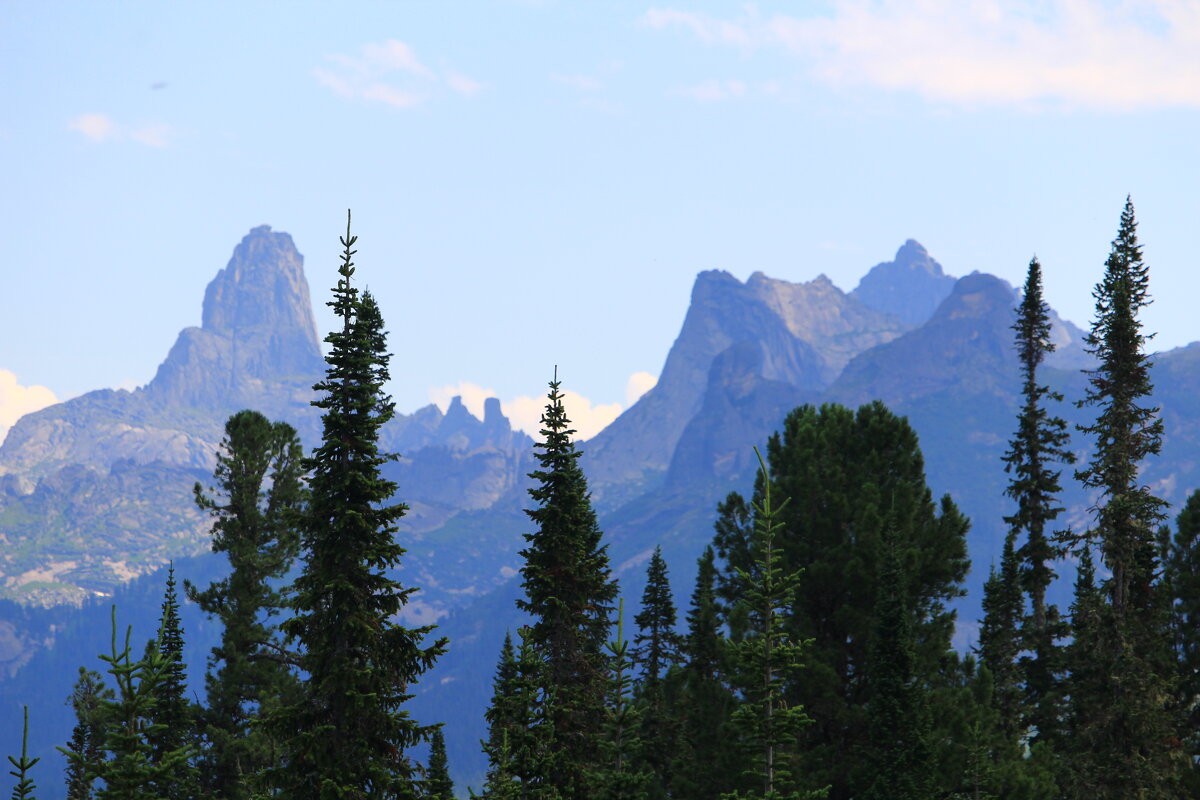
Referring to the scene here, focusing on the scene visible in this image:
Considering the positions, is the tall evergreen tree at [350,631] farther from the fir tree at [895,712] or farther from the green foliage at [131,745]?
the fir tree at [895,712]

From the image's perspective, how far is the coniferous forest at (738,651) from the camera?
2750 centimetres

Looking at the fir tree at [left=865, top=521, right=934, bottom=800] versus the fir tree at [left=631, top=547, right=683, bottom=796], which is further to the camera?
the fir tree at [left=631, top=547, right=683, bottom=796]

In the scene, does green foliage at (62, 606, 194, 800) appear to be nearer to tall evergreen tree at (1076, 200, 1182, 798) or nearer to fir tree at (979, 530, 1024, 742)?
tall evergreen tree at (1076, 200, 1182, 798)

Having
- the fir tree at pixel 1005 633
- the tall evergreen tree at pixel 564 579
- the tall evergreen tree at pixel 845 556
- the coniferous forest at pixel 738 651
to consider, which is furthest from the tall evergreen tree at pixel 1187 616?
the tall evergreen tree at pixel 564 579

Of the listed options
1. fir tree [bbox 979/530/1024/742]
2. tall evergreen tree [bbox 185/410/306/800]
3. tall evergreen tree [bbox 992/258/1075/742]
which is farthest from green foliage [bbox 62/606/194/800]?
tall evergreen tree [bbox 992/258/1075/742]

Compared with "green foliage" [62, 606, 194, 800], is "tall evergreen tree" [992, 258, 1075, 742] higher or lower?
higher

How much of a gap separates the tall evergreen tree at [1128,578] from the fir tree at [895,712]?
40.3 feet

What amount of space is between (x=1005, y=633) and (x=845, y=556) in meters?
26.0

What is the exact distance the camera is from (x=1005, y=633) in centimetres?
6084

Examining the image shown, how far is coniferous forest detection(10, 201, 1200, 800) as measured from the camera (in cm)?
2750

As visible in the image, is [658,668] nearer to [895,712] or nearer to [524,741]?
[895,712]

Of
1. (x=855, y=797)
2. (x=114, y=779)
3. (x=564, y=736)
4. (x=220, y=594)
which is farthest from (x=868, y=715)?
(x=220, y=594)

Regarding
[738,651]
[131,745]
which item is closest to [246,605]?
[131,745]

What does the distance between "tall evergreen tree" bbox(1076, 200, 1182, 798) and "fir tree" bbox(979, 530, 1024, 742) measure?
10.5m
